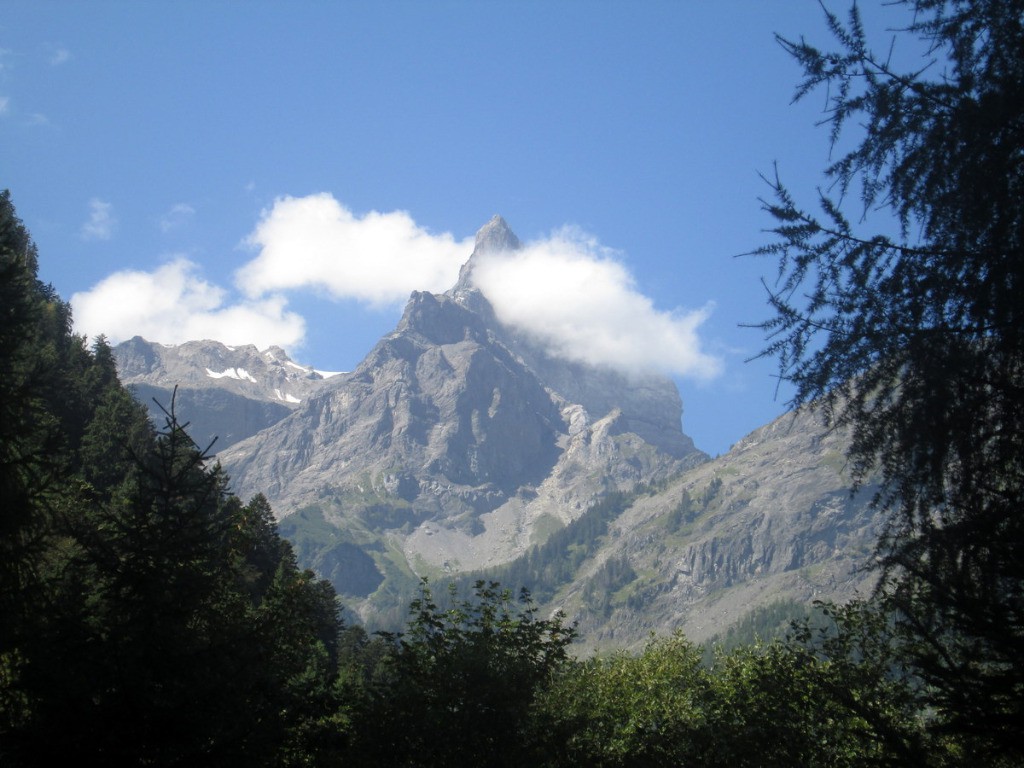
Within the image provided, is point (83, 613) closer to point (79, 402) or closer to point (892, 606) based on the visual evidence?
point (892, 606)

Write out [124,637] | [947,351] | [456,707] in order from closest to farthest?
[947,351] → [124,637] → [456,707]

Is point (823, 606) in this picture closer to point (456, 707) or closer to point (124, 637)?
point (456, 707)

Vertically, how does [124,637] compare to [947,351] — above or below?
below

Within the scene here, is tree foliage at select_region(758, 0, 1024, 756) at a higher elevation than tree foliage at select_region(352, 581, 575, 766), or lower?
higher

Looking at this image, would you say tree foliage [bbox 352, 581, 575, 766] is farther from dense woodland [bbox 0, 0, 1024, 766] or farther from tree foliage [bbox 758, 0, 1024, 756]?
tree foliage [bbox 758, 0, 1024, 756]

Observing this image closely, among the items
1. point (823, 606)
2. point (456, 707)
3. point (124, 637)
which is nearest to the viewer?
point (124, 637)

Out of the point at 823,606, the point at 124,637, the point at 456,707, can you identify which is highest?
the point at 823,606

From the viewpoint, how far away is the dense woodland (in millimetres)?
9680

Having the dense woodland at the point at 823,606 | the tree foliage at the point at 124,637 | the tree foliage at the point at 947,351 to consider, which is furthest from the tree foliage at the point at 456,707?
the tree foliage at the point at 947,351

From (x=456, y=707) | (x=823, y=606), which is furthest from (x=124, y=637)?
(x=823, y=606)

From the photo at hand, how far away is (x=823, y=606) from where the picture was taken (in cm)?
2498

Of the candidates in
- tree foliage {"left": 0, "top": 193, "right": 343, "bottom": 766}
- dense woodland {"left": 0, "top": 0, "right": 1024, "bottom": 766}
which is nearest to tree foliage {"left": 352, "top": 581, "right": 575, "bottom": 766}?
dense woodland {"left": 0, "top": 0, "right": 1024, "bottom": 766}

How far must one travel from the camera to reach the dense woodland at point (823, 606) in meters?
9.68

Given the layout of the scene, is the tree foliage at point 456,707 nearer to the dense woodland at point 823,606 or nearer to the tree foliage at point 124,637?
the dense woodland at point 823,606
